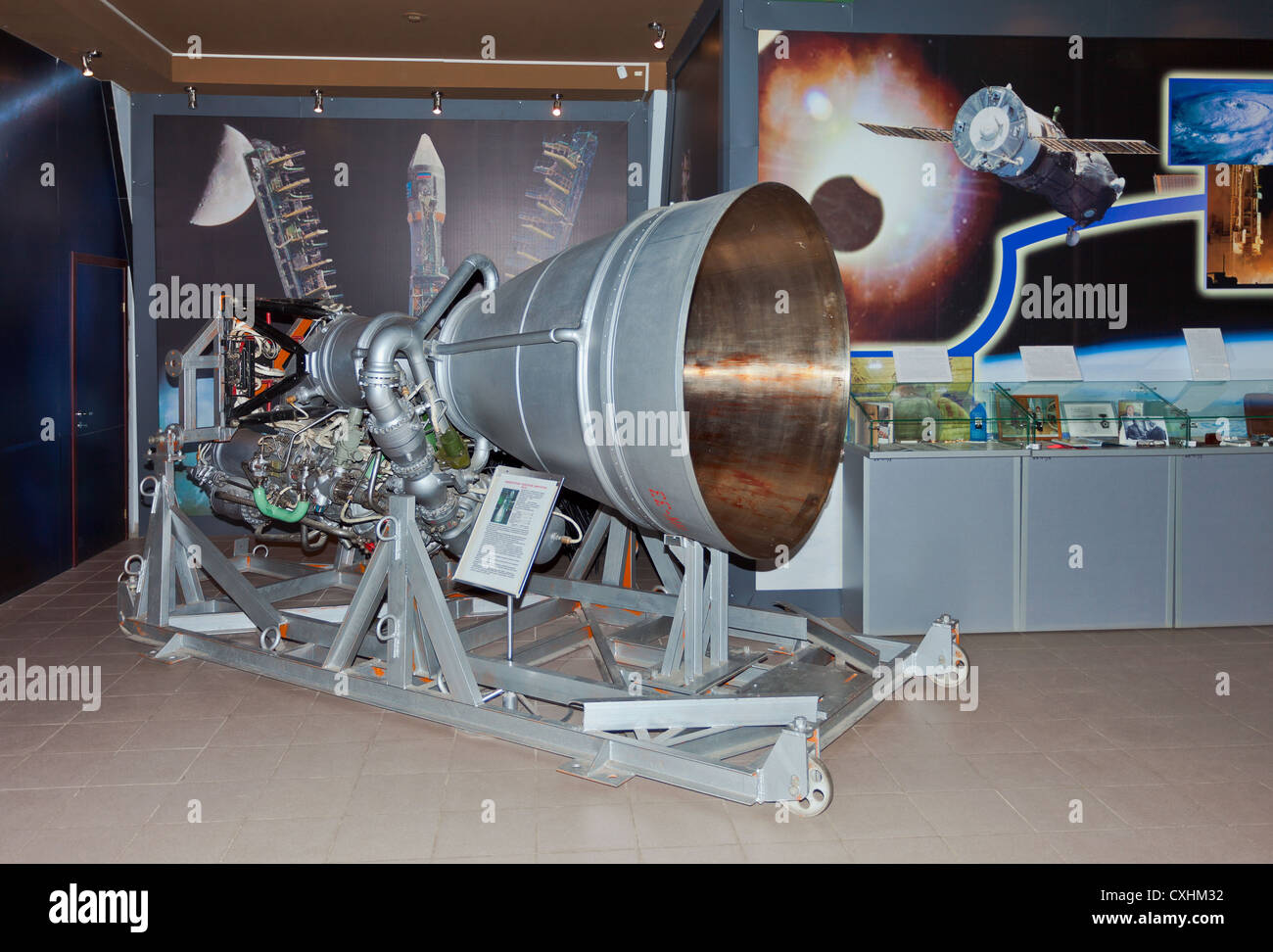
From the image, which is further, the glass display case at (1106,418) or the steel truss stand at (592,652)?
the glass display case at (1106,418)

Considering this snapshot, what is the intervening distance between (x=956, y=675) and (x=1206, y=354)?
310 cm

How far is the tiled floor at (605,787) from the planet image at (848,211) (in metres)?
2.65

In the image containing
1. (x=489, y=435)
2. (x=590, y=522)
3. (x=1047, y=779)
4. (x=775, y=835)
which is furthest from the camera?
(x=590, y=522)

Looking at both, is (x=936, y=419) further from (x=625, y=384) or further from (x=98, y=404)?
(x=98, y=404)

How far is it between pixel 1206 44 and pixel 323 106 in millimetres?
6587

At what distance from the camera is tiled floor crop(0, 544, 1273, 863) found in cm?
322

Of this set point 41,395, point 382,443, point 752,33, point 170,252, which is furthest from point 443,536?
point 170,252

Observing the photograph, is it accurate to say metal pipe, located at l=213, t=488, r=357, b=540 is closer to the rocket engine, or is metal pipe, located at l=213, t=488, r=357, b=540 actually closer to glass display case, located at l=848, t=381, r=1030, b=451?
the rocket engine

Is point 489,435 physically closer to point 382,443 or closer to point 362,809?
point 382,443

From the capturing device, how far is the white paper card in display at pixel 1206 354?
6.30 metres

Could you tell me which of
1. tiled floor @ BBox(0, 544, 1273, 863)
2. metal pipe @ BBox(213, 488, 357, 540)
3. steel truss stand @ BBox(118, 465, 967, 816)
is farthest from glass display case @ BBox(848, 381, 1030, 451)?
metal pipe @ BBox(213, 488, 357, 540)

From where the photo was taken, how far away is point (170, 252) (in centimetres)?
859

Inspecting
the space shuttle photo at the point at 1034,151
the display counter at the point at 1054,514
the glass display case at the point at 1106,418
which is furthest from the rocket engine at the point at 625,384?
the space shuttle photo at the point at 1034,151

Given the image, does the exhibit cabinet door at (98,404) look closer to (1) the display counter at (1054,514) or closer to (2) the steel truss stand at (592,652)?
(2) the steel truss stand at (592,652)
